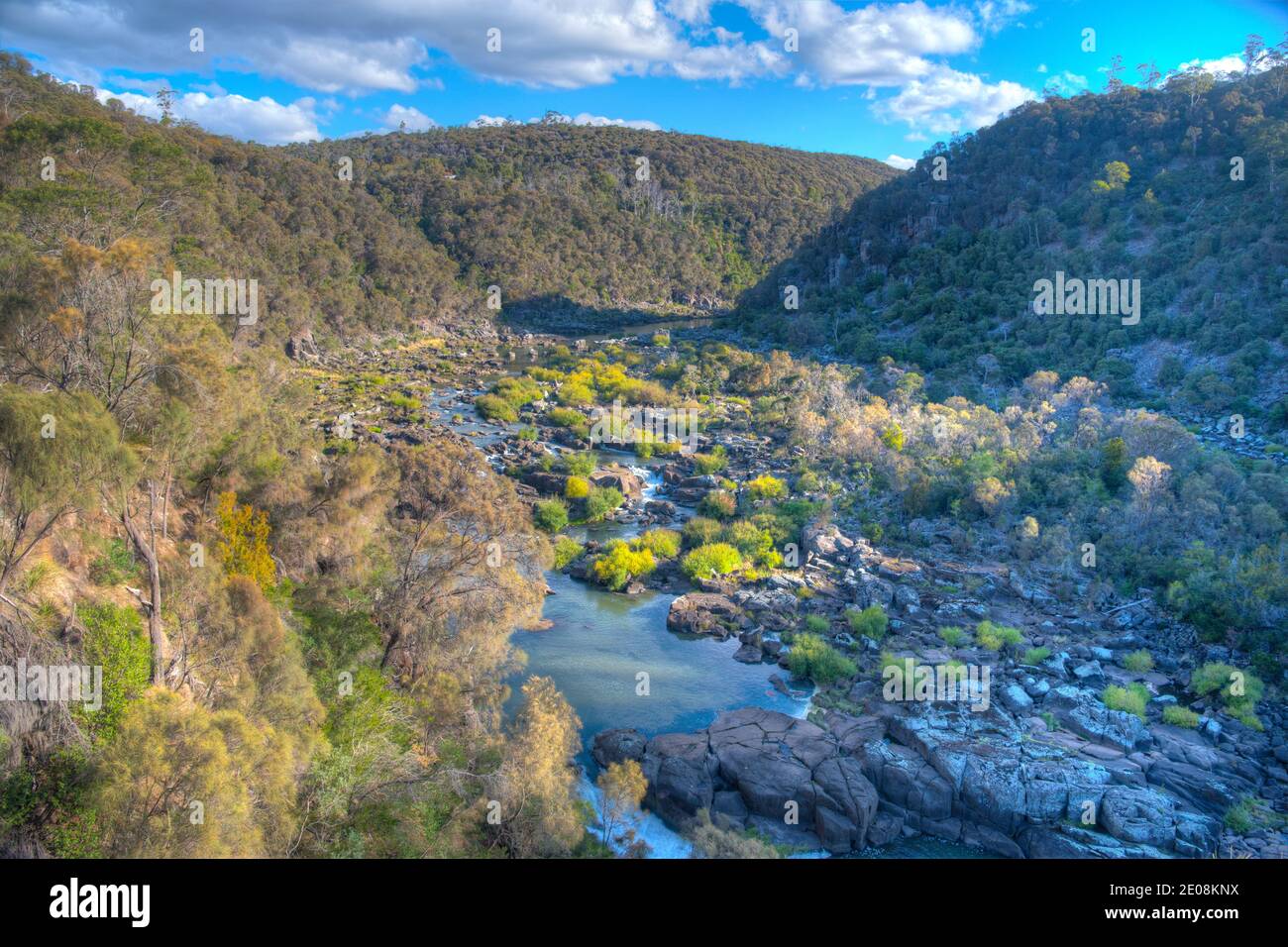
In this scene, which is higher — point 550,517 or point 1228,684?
point 550,517

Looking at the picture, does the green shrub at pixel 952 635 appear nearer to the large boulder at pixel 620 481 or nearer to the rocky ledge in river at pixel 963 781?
the rocky ledge in river at pixel 963 781

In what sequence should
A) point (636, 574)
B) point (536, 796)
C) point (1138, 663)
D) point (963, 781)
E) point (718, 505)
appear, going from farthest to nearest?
point (718, 505)
point (636, 574)
point (1138, 663)
point (963, 781)
point (536, 796)

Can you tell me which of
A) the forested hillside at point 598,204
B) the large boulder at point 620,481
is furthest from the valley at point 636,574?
the forested hillside at point 598,204

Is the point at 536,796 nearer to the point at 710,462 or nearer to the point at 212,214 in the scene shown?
the point at 710,462

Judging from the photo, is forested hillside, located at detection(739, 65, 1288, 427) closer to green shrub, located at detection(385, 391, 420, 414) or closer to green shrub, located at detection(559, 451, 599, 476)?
green shrub, located at detection(559, 451, 599, 476)

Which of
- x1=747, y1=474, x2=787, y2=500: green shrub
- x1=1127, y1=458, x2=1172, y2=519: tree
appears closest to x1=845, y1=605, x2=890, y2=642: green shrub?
x1=1127, y1=458, x2=1172, y2=519: tree

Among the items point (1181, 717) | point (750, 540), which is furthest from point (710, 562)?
point (1181, 717)
